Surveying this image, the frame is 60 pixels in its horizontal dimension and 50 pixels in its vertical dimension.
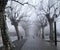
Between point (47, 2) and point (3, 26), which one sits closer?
point (3, 26)

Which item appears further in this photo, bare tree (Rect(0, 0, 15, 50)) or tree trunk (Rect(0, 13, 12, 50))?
tree trunk (Rect(0, 13, 12, 50))

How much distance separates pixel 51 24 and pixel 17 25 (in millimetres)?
5445

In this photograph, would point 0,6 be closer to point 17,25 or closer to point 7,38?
point 7,38

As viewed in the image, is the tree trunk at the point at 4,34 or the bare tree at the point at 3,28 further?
the tree trunk at the point at 4,34

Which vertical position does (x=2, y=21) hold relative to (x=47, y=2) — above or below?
below

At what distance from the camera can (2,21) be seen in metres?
8.23

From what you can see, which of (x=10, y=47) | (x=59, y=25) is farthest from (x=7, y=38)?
(x=59, y=25)

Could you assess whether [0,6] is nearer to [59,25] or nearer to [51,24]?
[59,25]

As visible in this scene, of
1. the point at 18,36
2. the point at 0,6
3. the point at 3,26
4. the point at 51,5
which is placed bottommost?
the point at 18,36

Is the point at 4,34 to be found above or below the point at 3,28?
below

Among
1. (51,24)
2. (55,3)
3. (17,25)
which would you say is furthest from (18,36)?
(55,3)

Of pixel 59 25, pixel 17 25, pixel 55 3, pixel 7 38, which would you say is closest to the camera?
pixel 7 38

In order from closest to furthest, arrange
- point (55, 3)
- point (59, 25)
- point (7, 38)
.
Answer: point (7, 38)
point (59, 25)
point (55, 3)

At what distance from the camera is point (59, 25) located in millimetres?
16031
